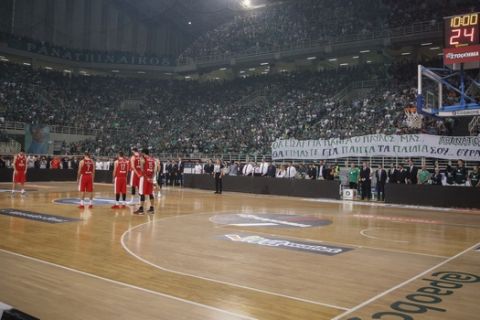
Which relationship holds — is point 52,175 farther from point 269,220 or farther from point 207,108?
point 269,220

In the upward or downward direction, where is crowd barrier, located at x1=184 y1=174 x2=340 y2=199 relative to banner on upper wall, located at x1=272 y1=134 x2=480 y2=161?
downward

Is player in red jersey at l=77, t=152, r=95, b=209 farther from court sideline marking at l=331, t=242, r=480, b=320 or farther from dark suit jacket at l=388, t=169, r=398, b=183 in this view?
dark suit jacket at l=388, t=169, r=398, b=183

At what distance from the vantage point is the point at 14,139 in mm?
33656

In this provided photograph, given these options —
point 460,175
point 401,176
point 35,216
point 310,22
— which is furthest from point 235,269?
point 310,22

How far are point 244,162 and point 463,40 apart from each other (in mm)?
15750

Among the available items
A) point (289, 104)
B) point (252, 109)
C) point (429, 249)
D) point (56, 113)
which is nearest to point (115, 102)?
point (56, 113)

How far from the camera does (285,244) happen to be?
27.2 feet

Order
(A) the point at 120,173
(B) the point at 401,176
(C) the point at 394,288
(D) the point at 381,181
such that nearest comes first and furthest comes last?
(C) the point at 394,288, (A) the point at 120,173, (B) the point at 401,176, (D) the point at 381,181

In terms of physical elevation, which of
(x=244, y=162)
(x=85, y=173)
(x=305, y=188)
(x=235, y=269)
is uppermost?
(x=244, y=162)

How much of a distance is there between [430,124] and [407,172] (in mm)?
4511

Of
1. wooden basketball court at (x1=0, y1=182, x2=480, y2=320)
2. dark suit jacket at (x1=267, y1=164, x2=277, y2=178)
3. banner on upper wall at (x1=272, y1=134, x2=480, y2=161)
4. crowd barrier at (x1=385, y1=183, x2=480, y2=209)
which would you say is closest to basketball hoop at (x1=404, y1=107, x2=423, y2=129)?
banner on upper wall at (x1=272, y1=134, x2=480, y2=161)

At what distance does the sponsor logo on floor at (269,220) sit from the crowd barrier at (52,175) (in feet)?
64.5

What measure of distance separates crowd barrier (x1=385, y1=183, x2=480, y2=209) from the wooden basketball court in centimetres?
596

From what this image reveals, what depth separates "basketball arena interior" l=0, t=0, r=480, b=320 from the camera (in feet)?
17.3
